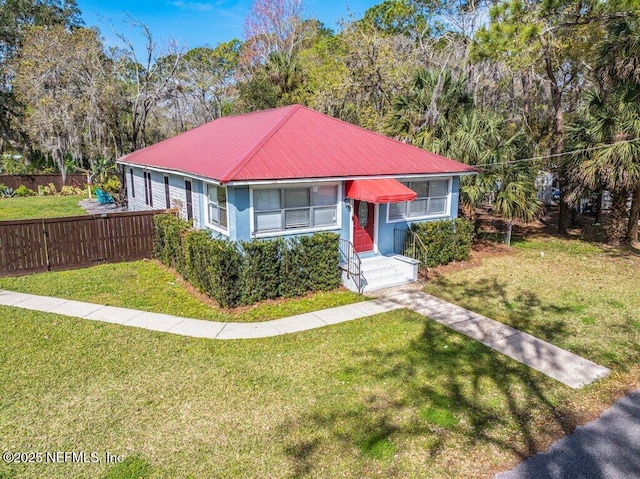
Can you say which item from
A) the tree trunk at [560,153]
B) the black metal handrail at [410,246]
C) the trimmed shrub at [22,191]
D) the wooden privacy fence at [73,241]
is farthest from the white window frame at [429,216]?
the trimmed shrub at [22,191]

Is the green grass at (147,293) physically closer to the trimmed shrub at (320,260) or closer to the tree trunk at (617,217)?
the trimmed shrub at (320,260)

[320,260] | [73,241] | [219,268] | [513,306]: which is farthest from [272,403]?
[73,241]

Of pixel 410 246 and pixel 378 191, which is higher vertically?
pixel 378 191

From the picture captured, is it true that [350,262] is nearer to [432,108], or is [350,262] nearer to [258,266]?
[258,266]

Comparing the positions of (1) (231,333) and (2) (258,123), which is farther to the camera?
(2) (258,123)

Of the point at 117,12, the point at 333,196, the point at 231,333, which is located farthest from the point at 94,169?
the point at 231,333

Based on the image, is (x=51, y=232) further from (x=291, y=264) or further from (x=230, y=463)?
(x=230, y=463)

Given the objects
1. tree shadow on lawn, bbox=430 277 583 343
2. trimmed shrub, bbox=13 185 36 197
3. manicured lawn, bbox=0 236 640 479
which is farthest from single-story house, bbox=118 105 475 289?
trimmed shrub, bbox=13 185 36 197
